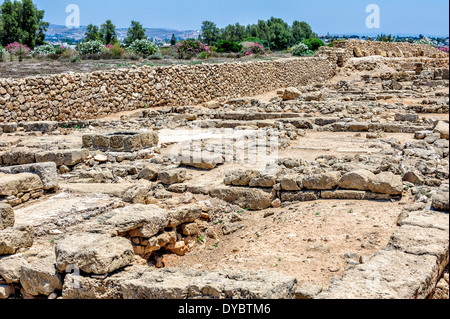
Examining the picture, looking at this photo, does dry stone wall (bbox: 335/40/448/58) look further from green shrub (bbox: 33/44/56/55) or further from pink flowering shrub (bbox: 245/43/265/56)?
green shrub (bbox: 33/44/56/55)

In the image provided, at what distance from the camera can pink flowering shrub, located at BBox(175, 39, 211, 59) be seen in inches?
1317

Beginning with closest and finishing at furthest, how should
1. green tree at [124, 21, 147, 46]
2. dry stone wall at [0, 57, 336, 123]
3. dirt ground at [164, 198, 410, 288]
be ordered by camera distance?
1. dirt ground at [164, 198, 410, 288]
2. dry stone wall at [0, 57, 336, 123]
3. green tree at [124, 21, 147, 46]

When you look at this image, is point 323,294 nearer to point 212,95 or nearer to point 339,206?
point 339,206

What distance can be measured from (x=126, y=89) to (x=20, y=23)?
2956 centimetres

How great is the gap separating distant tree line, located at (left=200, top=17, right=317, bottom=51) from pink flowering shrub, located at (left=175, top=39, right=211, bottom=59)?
83.9ft

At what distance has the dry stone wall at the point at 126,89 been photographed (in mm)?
14898

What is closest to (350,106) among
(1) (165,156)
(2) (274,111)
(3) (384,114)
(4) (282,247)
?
(3) (384,114)

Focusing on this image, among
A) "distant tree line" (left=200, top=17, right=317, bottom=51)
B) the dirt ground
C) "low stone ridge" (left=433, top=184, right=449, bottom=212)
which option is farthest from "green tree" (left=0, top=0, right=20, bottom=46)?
"low stone ridge" (left=433, top=184, right=449, bottom=212)

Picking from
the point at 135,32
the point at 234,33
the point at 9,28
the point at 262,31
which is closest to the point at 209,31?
the point at 234,33

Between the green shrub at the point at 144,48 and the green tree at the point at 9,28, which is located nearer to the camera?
the green shrub at the point at 144,48

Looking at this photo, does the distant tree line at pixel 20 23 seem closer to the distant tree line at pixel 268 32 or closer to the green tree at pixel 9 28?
the green tree at pixel 9 28

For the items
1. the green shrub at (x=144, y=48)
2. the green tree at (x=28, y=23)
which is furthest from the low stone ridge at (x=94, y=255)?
the green tree at (x=28, y=23)

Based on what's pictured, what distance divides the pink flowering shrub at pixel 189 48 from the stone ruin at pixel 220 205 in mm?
17387
